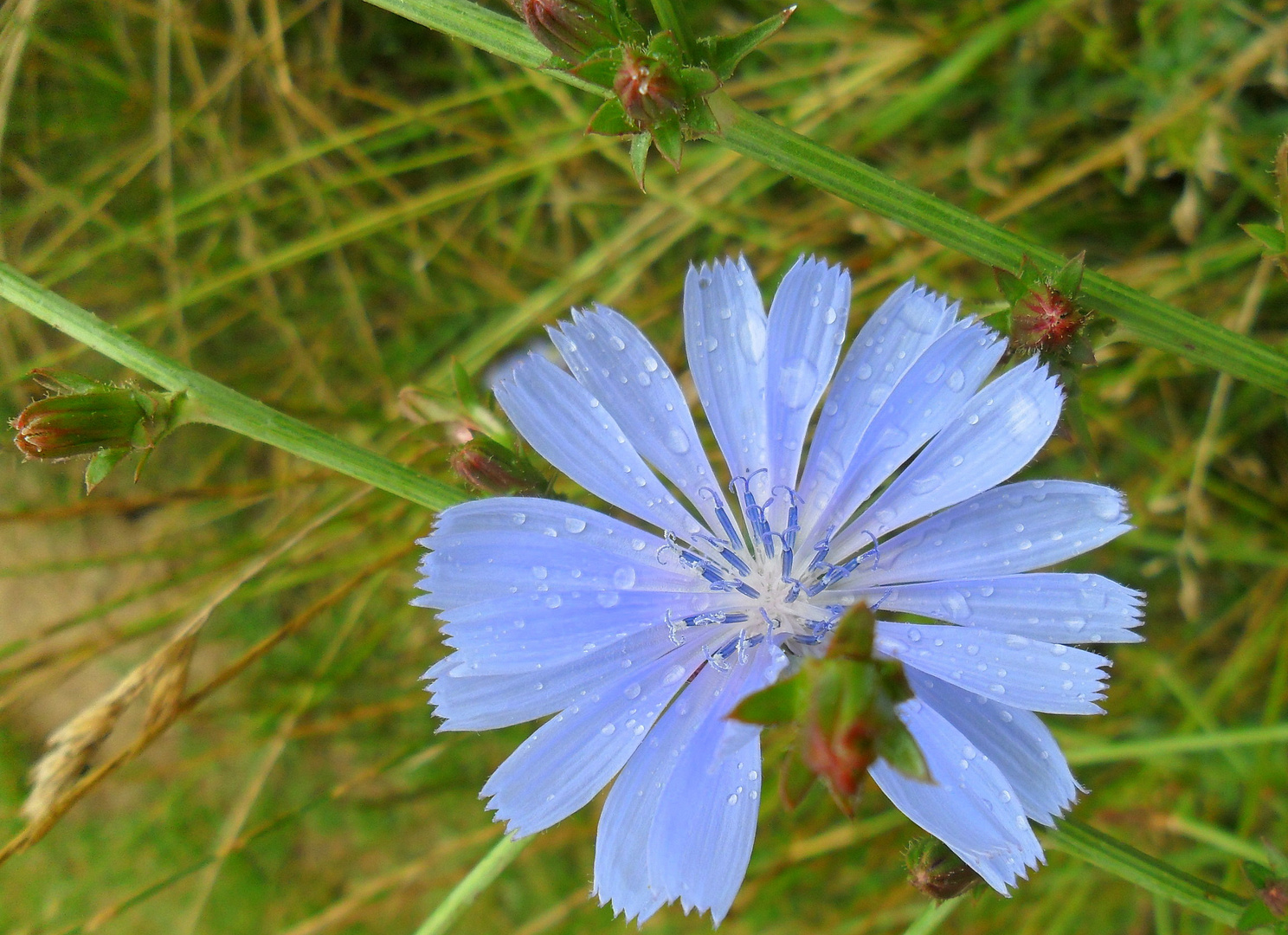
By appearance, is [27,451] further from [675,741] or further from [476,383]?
[476,383]

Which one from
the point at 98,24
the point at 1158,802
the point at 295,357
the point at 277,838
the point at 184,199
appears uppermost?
the point at 98,24

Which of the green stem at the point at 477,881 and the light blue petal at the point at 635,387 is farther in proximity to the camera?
the green stem at the point at 477,881

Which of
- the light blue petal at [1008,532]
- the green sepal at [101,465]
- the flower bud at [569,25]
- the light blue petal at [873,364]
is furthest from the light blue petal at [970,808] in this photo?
the green sepal at [101,465]

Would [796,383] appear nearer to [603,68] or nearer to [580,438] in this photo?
[580,438]

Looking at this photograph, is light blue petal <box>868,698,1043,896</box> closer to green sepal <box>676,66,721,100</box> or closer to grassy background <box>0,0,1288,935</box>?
green sepal <box>676,66,721,100</box>

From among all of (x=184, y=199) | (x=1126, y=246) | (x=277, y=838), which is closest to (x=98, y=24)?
(x=184, y=199)

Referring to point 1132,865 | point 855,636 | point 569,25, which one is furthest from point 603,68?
→ point 1132,865

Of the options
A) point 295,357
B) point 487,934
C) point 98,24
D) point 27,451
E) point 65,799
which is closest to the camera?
point 27,451

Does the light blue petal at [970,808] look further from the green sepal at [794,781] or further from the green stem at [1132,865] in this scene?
the green sepal at [794,781]
